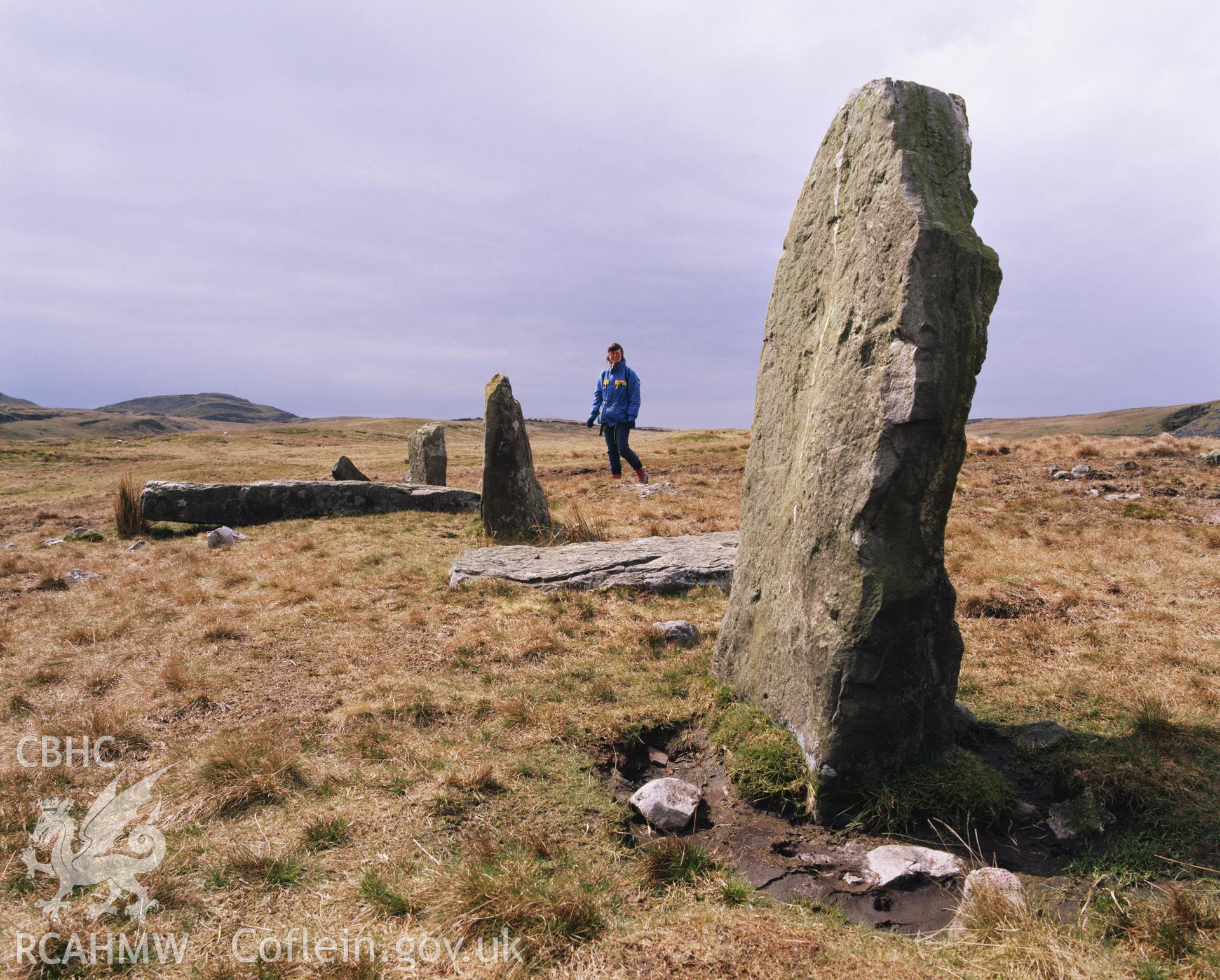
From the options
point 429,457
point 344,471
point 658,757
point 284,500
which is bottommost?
point 658,757

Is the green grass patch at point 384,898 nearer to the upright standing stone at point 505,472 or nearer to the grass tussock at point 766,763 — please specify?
the grass tussock at point 766,763

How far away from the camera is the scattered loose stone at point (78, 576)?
9938mm

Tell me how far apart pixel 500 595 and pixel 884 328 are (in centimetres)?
576

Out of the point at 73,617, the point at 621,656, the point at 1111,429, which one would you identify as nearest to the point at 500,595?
the point at 621,656

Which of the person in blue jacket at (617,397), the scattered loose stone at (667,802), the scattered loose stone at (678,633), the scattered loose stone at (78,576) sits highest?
the person in blue jacket at (617,397)

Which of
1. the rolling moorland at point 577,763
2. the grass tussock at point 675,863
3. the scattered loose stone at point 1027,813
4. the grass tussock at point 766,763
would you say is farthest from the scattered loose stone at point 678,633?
the scattered loose stone at point 1027,813

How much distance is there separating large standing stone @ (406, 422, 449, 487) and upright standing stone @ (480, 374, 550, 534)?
5886mm

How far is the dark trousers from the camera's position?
15219mm

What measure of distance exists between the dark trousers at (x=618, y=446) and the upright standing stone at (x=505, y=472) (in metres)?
3.61

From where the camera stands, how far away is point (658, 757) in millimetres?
5137

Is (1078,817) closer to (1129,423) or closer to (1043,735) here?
(1043,735)

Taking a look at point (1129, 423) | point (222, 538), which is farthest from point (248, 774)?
point (1129, 423)

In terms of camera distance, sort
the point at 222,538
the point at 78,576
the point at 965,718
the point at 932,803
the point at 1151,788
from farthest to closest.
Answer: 1. the point at 222,538
2. the point at 78,576
3. the point at 965,718
4. the point at 932,803
5. the point at 1151,788

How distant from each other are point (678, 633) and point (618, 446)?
9096 millimetres
